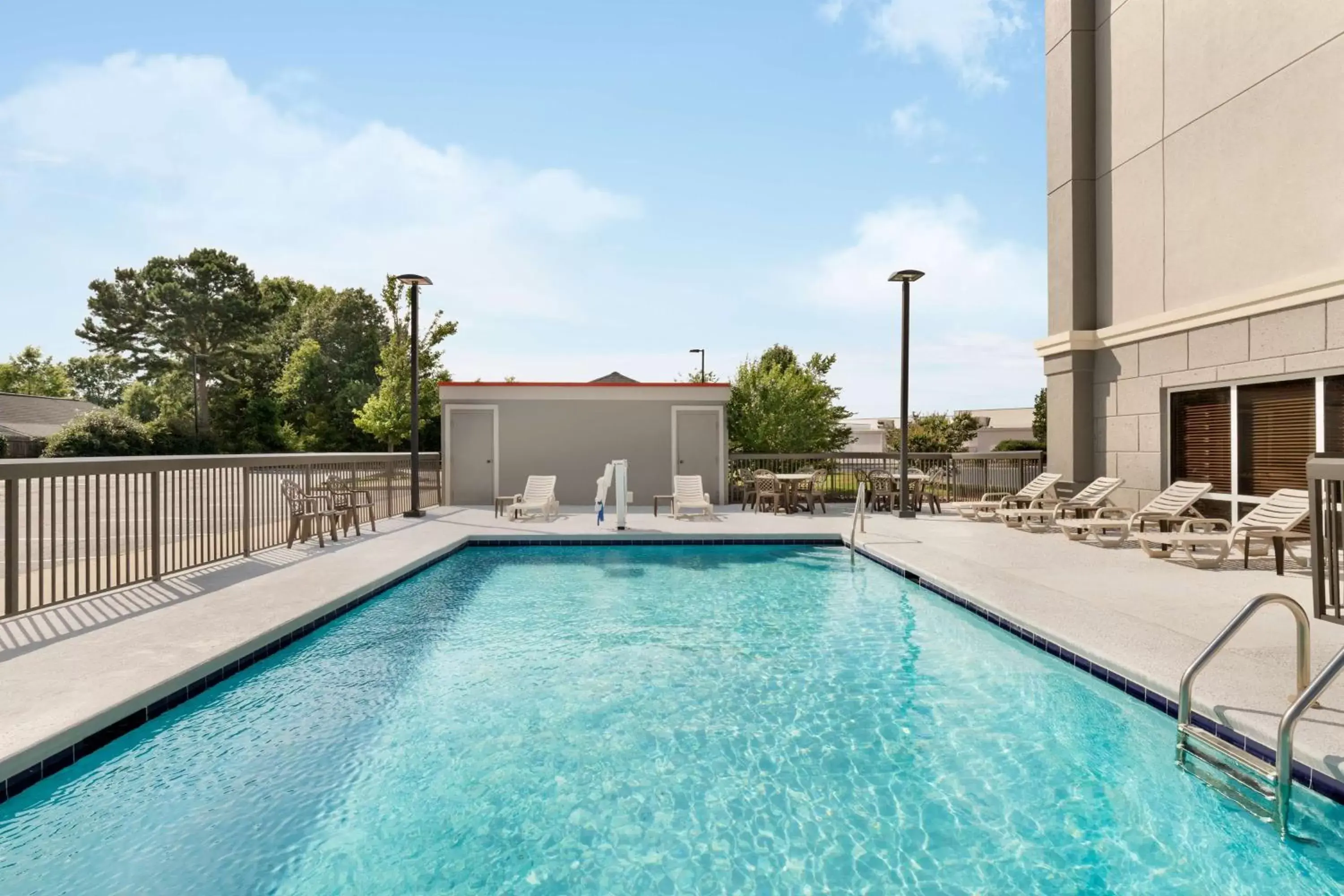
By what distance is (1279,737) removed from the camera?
252 cm

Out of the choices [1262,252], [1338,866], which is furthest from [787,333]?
[1338,866]

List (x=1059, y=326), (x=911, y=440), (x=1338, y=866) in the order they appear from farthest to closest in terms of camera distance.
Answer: (x=911, y=440)
(x=1059, y=326)
(x=1338, y=866)

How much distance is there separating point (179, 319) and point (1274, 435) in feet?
142

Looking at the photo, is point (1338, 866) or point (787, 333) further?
point (787, 333)

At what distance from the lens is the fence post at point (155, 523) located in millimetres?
6133

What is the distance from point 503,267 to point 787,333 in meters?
19.4

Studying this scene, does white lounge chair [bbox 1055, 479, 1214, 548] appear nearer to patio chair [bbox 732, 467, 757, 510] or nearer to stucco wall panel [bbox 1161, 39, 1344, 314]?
stucco wall panel [bbox 1161, 39, 1344, 314]

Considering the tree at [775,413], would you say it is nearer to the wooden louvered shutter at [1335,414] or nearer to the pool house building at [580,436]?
the pool house building at [580,436]

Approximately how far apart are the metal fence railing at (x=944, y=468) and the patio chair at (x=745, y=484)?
0.04 metres

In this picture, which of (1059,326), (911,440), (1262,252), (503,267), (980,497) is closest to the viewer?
(1262,252)

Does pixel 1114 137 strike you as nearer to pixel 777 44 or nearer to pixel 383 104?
pixel 777 44

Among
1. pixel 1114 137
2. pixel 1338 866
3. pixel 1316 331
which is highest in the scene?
pixel 1114 137

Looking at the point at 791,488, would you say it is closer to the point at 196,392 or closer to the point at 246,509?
the point at 246,509

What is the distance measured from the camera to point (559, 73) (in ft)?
37.0
